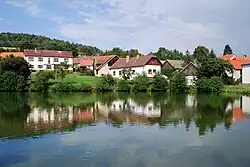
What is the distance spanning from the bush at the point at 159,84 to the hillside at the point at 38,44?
146 ft

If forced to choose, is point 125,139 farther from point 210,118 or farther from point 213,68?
point 213,68

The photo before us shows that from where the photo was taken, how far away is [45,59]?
74.9m

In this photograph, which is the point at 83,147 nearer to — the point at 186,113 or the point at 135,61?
the point at 186,113

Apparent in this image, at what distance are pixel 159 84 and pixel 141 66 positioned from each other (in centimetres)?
943

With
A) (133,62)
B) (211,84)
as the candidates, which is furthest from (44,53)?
(211,84)

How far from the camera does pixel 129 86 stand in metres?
58.0

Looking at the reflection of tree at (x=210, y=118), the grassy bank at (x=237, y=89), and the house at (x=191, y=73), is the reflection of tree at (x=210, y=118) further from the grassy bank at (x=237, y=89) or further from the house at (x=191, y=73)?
the house at (x=191, y=73)

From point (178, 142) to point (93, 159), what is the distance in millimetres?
4844

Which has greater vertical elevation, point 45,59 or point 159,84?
point 45,59

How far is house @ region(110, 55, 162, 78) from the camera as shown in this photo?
65.8 meters

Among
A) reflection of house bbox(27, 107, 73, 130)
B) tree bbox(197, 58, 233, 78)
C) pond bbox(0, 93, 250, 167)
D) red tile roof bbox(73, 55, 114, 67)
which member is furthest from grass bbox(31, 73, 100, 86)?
pond bbox(0, 93, 250, 167)

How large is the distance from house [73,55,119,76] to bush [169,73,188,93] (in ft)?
65.0

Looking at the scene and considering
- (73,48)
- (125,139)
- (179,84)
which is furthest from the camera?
(73,48)

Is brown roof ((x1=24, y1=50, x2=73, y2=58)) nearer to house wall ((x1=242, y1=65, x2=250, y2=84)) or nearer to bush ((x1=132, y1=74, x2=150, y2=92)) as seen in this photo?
bush ((x1=132, y1=74, x2=150, y2=92))
